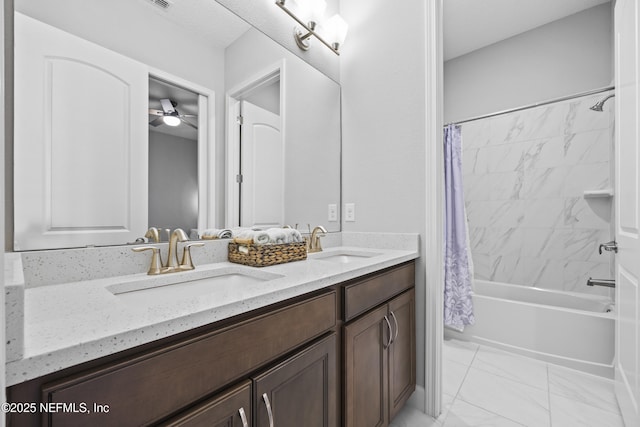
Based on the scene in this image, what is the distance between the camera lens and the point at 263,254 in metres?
1.18

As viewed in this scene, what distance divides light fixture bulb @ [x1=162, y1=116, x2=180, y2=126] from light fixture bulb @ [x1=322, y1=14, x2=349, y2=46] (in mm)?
1222

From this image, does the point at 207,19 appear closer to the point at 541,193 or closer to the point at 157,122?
the point at 157,122

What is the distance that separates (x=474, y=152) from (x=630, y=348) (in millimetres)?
2190

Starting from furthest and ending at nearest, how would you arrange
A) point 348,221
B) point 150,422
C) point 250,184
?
point 348,221
point 250,184
point 150,422

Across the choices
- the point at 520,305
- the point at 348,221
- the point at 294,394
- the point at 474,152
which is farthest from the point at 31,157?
the point at 474,152

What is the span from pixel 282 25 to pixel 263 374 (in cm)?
170

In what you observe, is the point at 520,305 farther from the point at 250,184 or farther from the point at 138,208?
the point at 138,208

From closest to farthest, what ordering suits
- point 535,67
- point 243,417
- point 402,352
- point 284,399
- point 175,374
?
point 175,374, point 243,417, point 284,399, point 402,352, point 535,67

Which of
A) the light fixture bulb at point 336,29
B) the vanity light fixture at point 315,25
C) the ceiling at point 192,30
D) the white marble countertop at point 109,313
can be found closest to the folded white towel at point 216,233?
the white marble countertop at point 109,313

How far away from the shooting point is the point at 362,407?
1.12 m

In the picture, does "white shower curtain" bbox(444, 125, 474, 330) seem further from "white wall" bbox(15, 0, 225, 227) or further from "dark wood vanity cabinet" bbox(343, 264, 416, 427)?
"white wall" bbox(15, 0, 225, 227)

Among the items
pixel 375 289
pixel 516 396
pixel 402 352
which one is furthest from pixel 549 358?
pixel 375 289

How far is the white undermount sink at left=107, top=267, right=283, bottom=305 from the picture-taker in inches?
35.3

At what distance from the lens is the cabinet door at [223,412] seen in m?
0.59
